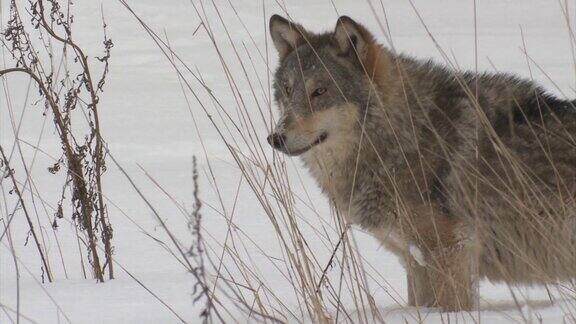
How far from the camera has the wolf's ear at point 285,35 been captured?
13.6 ft

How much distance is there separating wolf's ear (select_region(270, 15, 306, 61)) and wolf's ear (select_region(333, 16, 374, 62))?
186 millimetres

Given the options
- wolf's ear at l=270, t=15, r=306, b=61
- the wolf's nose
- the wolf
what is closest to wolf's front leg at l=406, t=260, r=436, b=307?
the wolf

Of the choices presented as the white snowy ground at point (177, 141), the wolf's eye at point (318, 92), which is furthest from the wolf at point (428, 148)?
the white snowy ground at point (177, 141)

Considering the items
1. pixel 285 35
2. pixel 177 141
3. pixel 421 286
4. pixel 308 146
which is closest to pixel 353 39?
pixel 285 35

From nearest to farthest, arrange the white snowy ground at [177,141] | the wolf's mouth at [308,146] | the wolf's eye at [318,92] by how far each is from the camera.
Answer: the white snowy ground at [177,141] < the wolf's mouth at [308,146] < the wolf's eye at [318,92]

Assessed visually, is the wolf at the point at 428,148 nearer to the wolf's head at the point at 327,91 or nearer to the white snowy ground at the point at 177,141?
the wolf's head at the point at 327,91

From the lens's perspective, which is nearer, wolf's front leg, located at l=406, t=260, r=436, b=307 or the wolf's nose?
the wolf's nose

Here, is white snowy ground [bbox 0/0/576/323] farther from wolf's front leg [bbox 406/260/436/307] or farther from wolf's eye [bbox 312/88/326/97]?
wolf's eye [bbox 312/88/326/97]

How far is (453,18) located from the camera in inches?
523

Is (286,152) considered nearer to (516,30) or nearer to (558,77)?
(558,77)

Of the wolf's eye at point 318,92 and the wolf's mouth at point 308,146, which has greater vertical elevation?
the wolf's eye at point 318,92

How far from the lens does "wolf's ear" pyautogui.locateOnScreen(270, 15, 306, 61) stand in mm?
4152

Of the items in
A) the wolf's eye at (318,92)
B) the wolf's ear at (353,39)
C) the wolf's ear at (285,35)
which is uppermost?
the wolf's ear at (285,35)

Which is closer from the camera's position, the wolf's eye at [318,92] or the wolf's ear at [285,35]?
the wolf's eye at [318,92]
